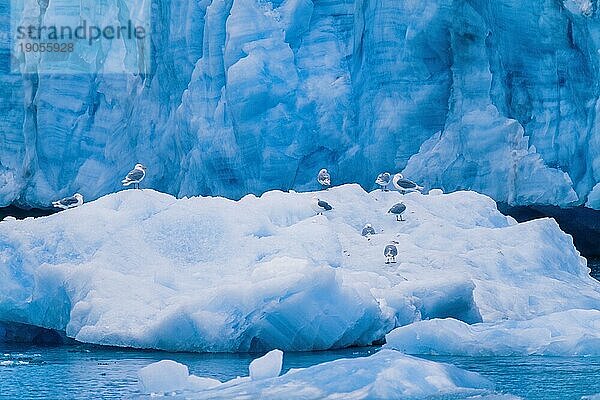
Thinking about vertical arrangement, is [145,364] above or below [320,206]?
below

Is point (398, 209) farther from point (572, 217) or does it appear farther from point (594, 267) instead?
point (572, 217)

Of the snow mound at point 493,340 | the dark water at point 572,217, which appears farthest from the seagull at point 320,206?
the dark water at point 572,217

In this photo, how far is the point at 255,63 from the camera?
55.7 ft

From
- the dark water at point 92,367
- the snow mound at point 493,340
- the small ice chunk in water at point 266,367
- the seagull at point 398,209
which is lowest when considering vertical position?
the dark water at point 92,367

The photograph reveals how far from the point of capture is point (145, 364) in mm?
8047

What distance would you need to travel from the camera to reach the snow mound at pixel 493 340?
27.6 feet

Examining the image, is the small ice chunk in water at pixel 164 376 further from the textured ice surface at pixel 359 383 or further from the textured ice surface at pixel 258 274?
the textured ice surface at pixel 258 274

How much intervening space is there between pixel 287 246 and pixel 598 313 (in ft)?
9.78

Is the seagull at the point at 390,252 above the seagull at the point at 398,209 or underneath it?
underneath

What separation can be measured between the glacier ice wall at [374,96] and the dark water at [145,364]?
8.05 m

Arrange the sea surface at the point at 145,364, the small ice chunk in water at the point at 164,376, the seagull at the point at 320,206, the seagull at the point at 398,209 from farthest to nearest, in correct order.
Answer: the seagull at the point at 398,209 < the seagull at the point at 320,206 < the sea surface at the point at 145,364 < the small ice chunk in water at the point at 164,376

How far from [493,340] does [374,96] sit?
30.5 feet

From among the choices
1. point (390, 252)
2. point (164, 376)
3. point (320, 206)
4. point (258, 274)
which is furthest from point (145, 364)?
point (320, 206)

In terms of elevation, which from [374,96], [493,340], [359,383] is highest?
[374,96]
